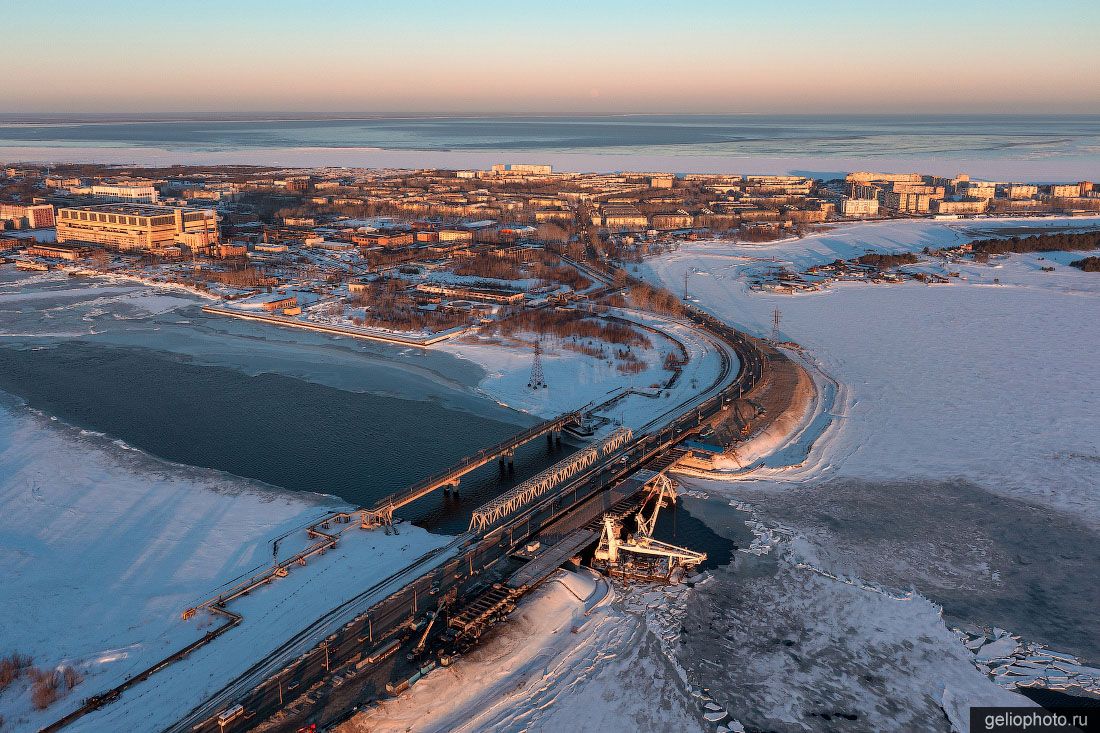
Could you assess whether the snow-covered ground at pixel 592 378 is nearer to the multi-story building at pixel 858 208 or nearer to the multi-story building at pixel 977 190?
the multi-story building at pixel 858 208

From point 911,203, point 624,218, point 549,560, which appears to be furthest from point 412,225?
point 549,560

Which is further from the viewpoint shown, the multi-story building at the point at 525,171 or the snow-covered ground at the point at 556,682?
the multi-story building at the point at 525,171

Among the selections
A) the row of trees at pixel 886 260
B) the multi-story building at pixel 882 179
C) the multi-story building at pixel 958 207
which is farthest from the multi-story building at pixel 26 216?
the multi-story building at pixel 882 179

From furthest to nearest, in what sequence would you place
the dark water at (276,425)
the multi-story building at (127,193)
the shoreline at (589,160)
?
the shoreline at (589,160)
the multi-story building at (127,193)
the dark water at (276,425)

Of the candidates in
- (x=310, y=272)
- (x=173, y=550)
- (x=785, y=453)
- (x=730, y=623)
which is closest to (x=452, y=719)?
(x=730, y=623)

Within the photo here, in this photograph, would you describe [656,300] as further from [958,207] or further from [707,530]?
[958,207]

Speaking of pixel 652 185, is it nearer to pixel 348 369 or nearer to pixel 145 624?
pixel 348 369

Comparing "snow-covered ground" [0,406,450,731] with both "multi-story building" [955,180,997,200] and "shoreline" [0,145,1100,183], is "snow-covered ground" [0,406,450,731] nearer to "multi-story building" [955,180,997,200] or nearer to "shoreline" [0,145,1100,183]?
"multi-story building" [955,180,997,200]
